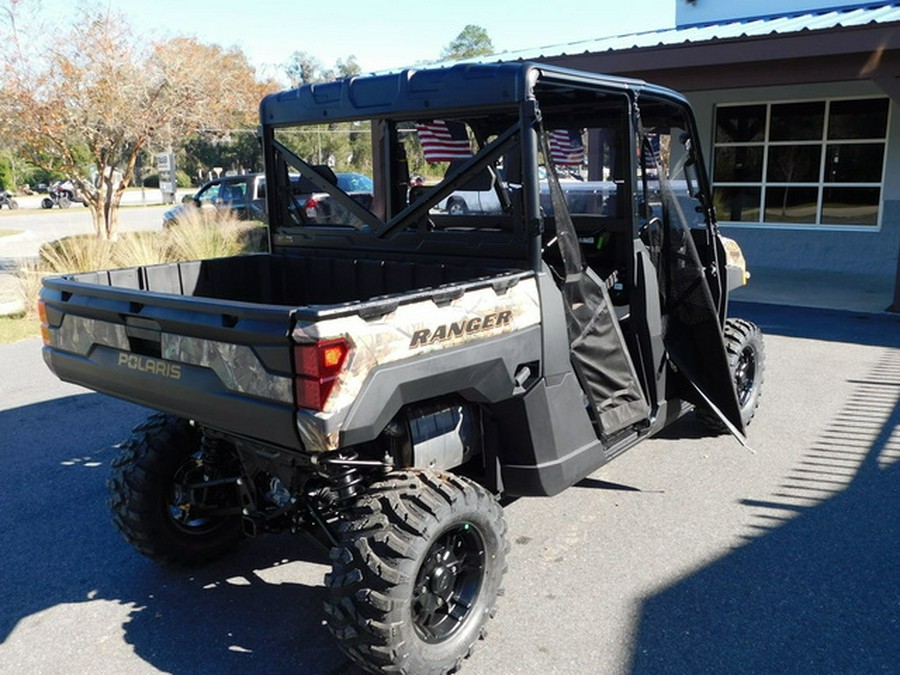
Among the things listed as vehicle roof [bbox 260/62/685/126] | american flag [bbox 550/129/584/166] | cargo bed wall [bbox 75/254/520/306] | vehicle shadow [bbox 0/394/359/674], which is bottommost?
vehicle shadow [bbox 0/394/359/674]

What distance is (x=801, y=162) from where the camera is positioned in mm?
12406

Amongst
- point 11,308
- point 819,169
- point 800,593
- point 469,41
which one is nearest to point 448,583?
point 800,593

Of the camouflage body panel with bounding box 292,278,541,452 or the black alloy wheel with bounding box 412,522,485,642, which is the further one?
the black alloy wheel with bounding box 412,522,485,642

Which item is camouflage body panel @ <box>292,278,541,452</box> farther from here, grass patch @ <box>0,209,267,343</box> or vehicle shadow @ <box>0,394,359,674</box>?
grass patch @ <box>0,209,267,343</box>

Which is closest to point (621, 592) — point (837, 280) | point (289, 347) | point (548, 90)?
point (289, 347)

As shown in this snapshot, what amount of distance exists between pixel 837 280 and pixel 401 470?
10.5 m

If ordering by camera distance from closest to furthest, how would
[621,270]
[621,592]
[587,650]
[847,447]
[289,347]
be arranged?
[289,347] → [587,650] → [621,592] → [621,270] → [847,447]

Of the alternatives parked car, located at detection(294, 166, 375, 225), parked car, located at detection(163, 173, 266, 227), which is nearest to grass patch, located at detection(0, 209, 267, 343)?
parked car, located at detection(163, 173, 266, 227)

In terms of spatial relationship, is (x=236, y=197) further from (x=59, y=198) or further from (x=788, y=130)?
(x=59, y=198)

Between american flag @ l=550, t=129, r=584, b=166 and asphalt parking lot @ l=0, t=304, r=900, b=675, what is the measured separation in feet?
6.02

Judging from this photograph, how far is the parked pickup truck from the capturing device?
2.60 meters

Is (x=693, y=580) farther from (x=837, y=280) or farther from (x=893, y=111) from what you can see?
(x=893, y=111)

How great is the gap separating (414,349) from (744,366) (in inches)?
132

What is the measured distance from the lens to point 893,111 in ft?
37.5
